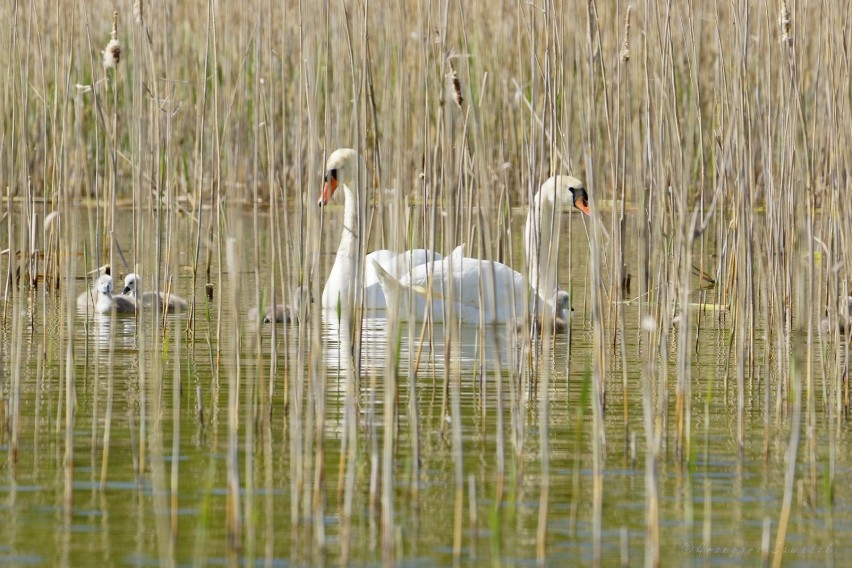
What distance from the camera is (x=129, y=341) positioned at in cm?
785

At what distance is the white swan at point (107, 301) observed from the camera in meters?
8.72

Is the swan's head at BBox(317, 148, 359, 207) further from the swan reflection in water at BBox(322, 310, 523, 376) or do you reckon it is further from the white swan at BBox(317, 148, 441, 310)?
the swan reflection in water at BBox(322, 310, 523, 376)

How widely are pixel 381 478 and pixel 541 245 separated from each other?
3.76 m

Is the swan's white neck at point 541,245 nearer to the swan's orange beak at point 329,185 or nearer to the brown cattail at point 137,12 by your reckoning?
the swan's orange beak at point 329,185

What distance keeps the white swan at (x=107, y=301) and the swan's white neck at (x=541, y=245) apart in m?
2.32

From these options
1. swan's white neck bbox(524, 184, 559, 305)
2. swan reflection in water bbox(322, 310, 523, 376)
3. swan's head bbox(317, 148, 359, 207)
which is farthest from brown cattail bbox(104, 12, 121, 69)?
swan's head bbox(317, 148, 359, 207)

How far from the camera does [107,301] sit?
8.86 meters

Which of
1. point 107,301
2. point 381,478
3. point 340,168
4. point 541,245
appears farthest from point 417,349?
point 381,478

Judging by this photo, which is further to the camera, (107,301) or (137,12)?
(107,301)

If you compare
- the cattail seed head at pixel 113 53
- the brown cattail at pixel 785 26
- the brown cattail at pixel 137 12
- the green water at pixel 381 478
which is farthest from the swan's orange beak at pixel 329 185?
the brown cattail at pixel 785 26

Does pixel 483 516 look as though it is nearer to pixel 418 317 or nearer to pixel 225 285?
pixel 418 317

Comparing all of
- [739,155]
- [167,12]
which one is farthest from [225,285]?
[739,155]

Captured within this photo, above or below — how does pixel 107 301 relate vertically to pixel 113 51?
below

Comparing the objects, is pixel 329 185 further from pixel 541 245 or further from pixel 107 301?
pixel 541 245
